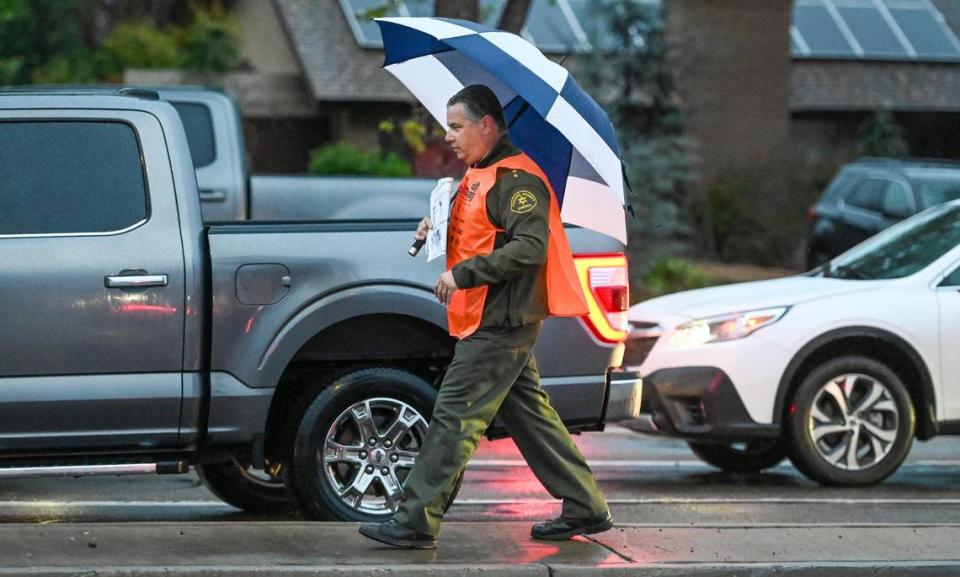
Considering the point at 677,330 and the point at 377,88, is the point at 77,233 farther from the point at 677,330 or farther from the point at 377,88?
the point at 377,88

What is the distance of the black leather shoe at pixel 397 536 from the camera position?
6562 mm

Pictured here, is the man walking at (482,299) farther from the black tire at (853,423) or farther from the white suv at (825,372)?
the black tire at (853,423)

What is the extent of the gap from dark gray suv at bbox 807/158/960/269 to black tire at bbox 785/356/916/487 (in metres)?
8.58

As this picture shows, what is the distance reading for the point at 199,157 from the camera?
12.8 meters

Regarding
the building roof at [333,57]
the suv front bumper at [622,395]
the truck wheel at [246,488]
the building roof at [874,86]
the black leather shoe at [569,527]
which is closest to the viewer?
the black leather shoe at [569,527]

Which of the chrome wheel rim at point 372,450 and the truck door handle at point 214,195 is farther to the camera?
the truck door handle at point 214,195

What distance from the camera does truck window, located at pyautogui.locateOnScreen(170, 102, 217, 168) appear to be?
505 inches

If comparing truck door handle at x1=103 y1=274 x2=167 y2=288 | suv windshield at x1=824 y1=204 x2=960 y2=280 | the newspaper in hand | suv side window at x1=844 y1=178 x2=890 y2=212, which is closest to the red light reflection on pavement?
the newspaper in hand

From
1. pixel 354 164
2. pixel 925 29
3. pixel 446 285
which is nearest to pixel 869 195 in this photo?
pixel 354 164

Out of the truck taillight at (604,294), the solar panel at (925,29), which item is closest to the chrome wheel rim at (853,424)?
the truck taillight at (604,294)

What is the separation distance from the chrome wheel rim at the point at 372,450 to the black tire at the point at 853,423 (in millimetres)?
2755

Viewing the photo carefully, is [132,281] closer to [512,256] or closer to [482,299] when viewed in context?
[482,299]

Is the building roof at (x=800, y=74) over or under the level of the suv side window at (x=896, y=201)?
over

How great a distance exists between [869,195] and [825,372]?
9.81 meters
